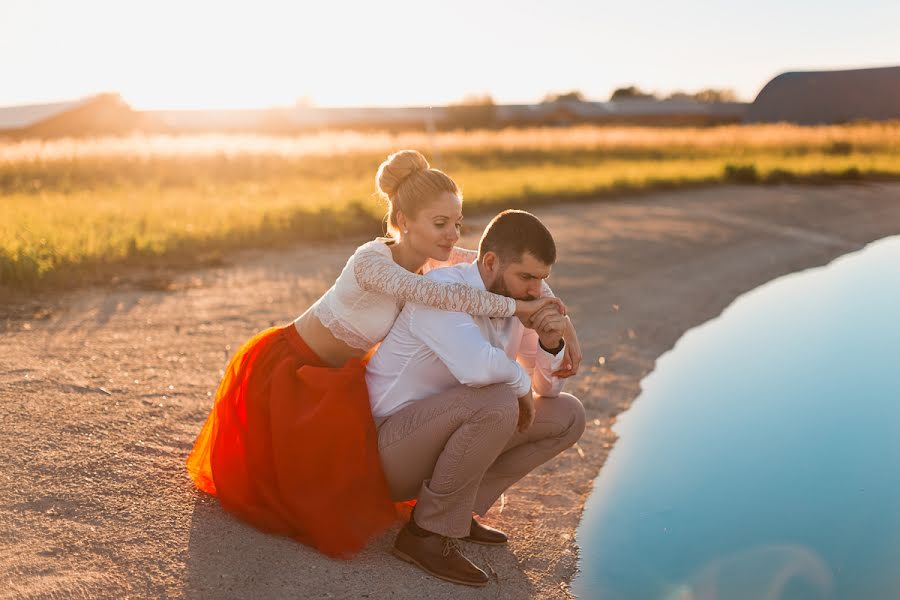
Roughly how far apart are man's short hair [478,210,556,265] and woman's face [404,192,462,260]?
0.20 metres

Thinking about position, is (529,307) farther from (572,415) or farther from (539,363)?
(572,415)

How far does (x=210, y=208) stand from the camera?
1155 centimetres

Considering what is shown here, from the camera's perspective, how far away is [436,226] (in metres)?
3.26

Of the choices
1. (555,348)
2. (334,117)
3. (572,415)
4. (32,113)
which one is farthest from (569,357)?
(334,117)

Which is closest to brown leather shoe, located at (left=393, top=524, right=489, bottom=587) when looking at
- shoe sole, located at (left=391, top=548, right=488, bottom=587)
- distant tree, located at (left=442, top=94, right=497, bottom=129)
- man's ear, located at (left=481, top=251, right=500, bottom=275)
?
shoe sole, located at (left=391, top=548, right=488, bottom=587)

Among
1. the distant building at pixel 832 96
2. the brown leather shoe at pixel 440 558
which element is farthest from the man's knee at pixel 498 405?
the distant building at pixel 832 96

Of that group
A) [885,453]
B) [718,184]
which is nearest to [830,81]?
[718,184]

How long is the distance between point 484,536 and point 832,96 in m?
29.3

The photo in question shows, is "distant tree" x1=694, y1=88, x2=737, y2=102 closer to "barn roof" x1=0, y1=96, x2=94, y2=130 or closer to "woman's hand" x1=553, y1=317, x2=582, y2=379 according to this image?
"barn roof" x1=0, y1=96, x2=94, y2=130

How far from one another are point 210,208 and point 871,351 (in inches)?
318

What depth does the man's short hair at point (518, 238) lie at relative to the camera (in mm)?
3021

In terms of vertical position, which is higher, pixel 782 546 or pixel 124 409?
pixel 124 409

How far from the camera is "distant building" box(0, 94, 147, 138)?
105 ft

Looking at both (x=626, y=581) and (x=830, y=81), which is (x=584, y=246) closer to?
(x=626, y=581)
